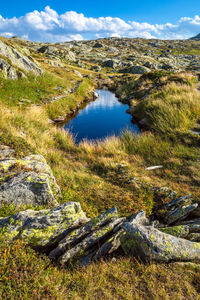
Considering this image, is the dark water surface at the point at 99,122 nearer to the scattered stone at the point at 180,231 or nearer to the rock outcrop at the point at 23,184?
the rock outcrop at the point at 23,184

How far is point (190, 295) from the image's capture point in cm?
311

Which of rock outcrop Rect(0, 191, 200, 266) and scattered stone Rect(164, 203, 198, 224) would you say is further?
scattered stone Rect(164, 203, 198, 224)

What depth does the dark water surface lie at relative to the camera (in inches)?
710

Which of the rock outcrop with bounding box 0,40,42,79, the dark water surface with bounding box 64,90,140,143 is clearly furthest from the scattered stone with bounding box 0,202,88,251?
the rock outcrop with bounding box 0,40,42,79

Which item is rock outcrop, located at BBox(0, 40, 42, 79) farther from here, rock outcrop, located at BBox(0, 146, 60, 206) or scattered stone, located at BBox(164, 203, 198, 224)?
scattered stone, located at BBox(164, 203, 198, 224)

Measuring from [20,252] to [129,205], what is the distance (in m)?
4.44

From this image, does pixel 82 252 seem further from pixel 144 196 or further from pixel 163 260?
pixel 144 196

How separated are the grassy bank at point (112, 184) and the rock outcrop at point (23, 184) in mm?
438

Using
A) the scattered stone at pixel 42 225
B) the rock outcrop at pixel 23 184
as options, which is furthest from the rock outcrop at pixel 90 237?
the rock outcrop at pixel 23 184

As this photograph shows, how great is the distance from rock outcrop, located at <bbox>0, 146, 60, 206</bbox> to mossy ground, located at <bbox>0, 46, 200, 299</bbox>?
0.47 metres

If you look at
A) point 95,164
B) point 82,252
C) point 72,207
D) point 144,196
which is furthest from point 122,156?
point 82,252

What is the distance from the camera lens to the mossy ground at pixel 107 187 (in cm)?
308

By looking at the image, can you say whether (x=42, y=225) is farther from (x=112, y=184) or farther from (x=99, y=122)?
(x=99, y=122)

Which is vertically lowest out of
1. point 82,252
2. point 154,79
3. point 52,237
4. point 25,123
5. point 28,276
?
point 82,252
